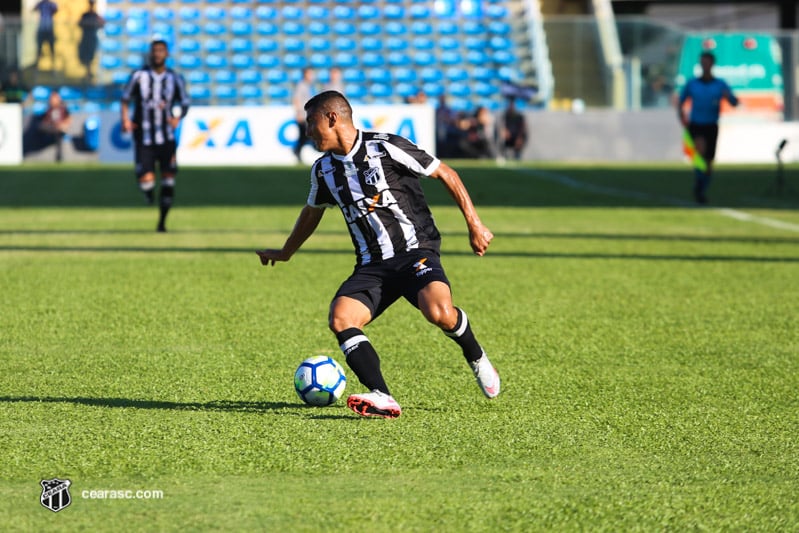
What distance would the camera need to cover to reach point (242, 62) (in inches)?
1484

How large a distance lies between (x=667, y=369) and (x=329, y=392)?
2.01 meters

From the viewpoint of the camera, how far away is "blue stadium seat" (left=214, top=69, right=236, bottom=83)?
37.1 m

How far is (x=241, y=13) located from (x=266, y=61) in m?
2.30

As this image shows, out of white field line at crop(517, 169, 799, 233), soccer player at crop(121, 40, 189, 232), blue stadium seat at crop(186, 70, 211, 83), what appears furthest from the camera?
blue stadium seat at crop(186, 70, 211, 83)

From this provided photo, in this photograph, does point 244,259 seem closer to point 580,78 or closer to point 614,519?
point 614,519

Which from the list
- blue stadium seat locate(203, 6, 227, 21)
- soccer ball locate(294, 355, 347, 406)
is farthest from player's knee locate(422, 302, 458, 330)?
blue stadium seat locate(203, 6, 227, 21)

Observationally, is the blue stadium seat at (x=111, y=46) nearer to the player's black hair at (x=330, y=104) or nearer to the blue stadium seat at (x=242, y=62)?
the blue stadium seat at (x=242, y=62)

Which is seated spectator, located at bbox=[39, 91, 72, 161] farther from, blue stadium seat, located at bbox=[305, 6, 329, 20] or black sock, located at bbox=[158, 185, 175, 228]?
black sock, located at bbox=[158, 185, 175, 228]

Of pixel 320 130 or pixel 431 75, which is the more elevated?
pixel 320 130

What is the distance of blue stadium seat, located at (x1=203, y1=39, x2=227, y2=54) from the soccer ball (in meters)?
33.1

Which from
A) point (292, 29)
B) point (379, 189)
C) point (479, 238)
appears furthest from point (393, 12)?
point (479, 238)

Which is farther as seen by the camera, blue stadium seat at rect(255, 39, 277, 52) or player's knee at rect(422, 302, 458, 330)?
blue stadium seat at rect(255, 39, 277, 52)

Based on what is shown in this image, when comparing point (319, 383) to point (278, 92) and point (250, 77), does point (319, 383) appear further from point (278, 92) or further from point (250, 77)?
point (250, 77)

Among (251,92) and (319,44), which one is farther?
(319,44)
